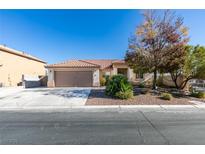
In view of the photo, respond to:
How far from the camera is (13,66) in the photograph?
22.5 meters

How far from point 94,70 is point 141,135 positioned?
16.6m

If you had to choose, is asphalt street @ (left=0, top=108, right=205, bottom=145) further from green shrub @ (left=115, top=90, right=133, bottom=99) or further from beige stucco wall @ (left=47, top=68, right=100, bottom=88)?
beige stucco wall @ (left=47, top=68, right=100, bottom=88)

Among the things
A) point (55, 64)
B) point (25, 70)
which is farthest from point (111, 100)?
point (25, 70)

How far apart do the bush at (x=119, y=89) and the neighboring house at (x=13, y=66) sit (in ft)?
49.9

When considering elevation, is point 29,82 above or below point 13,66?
below

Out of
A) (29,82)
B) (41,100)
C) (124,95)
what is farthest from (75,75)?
(124,95)

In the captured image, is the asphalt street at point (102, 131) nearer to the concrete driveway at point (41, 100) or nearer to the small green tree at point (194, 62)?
the concrete driveway at point (41, 100)

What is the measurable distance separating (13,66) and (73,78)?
9.23 meters

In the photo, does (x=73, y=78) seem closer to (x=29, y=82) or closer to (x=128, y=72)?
(x=29, y=82)

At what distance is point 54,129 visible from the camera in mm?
5617

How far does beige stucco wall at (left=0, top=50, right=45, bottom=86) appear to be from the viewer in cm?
2019
